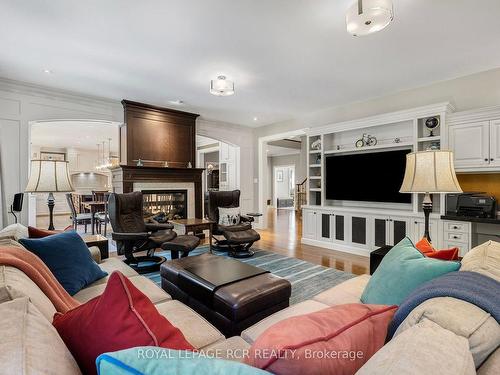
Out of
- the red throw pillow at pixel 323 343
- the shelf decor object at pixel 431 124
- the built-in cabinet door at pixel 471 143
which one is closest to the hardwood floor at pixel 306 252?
the built-in cabinet door at pixel 471 143

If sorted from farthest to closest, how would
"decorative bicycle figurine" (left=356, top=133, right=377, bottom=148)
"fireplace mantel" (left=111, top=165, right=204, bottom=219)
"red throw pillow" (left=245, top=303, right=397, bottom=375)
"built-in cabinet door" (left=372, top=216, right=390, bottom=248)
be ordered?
"fireplace mantel" (left=111, top=165, right=204, bottom=219), "decorative bicycle figurine" (left=356, top=133, right=377, bottom=148), "built-in cabinet door" (left=372, top=216, right=390, bottom=248), "red throw pillow" (left=245, top=303, right=397, bottom=375)

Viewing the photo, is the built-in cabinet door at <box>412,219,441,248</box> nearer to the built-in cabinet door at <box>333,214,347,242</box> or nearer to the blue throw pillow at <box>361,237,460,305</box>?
the built-in cabinet door at <box>333,214,347,242</box>

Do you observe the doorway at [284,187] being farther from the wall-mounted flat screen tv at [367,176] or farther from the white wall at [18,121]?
the white wall at [18,121]

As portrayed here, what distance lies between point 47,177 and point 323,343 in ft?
10.2

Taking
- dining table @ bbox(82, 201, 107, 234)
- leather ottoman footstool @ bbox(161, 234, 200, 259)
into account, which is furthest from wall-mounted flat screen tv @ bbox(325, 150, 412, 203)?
dining table @ bbox(82, 201, 107, 234)

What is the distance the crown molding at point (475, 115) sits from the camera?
3.27m

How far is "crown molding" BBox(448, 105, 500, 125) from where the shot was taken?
10.7 feet

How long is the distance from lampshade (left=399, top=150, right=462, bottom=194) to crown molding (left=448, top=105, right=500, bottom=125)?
192cm

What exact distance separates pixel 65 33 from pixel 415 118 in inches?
179

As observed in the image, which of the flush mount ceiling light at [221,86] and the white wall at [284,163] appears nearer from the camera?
the flush mount ceiling light at [221,86]

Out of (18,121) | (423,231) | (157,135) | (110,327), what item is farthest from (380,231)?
(18,121)

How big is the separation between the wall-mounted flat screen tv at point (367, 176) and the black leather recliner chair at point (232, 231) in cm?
178

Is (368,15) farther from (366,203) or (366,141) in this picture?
(366,203)

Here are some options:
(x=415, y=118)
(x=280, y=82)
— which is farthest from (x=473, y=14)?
(x=280, y=82)
